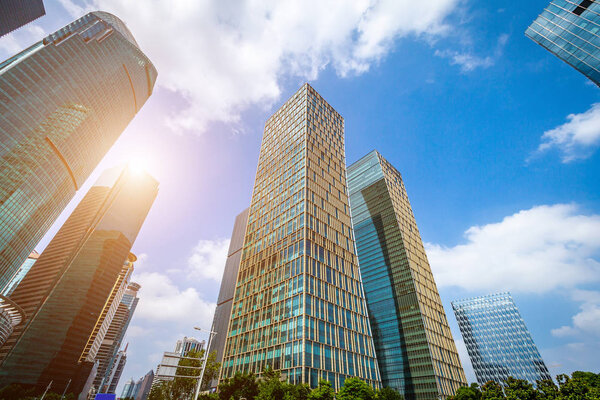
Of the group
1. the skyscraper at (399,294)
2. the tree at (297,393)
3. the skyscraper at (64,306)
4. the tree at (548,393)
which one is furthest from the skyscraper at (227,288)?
the skyscraper at (64,306)

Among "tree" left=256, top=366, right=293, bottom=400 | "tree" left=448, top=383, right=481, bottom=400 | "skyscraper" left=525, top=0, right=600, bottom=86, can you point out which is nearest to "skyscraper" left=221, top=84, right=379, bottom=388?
"tree" left=256, top=366, right=293, bottom=400

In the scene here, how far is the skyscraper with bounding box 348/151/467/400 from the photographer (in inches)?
3617

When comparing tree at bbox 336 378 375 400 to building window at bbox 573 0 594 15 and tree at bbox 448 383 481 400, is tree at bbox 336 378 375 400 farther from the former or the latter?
building window at bbox 573 0 594 15

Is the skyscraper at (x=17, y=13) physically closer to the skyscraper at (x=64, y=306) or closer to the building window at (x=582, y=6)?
the skyscraper at (x=64, y=306)

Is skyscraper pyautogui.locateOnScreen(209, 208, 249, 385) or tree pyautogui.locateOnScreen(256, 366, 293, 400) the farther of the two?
skyscraper pyautogui.locateOnScreen(209, 208, 249, 385)

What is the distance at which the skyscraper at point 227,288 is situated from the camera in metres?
98.9

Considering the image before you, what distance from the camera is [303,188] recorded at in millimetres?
78938

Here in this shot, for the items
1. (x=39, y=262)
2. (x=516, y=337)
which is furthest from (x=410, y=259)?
(x=39, y=262)

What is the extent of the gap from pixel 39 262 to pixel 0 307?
5636 inches

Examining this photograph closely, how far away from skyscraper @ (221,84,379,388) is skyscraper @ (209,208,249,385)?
29.3 m

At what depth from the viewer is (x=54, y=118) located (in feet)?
316

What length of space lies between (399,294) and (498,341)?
107431mm

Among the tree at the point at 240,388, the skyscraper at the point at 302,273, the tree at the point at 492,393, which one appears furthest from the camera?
the skyscraper at the point at 302,273

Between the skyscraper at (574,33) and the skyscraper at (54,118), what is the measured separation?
13581 cm
